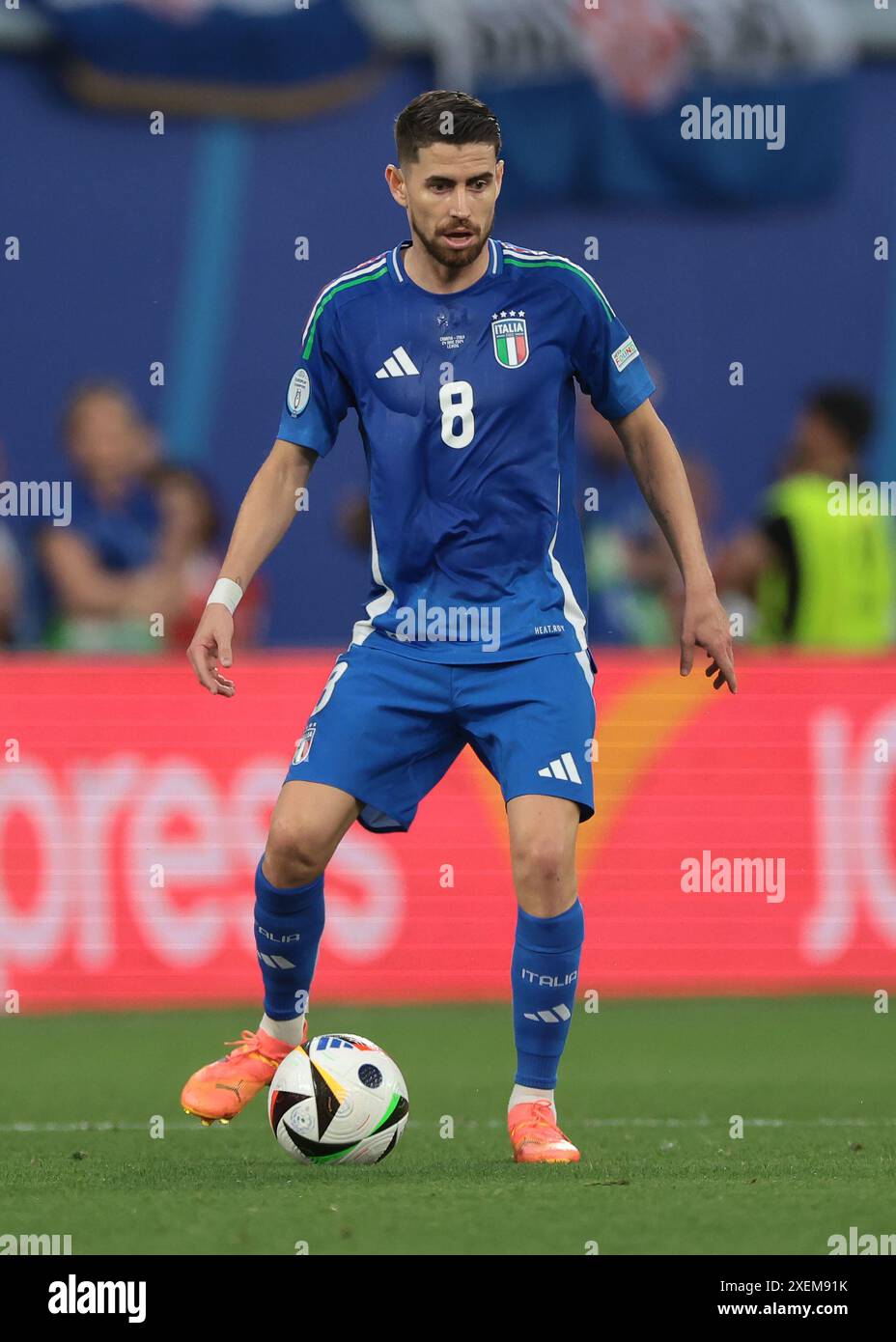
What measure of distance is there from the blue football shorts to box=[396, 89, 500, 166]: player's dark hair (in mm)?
1146

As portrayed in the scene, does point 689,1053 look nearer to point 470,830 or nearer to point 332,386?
point 470,830

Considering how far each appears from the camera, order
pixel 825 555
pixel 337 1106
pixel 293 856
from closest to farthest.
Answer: pixel 337 1106 < pixel 293 856 < pixel 825 555

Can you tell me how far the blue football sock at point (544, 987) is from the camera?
574 centimetres

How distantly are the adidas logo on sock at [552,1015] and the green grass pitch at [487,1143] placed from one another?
0.34m

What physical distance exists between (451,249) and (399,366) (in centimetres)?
30

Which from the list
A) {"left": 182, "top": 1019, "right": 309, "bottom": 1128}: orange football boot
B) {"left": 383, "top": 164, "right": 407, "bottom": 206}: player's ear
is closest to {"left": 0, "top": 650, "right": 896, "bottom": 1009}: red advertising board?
{"left": 182, "top": 1019, "right": 309, "bottom": 1128}: orange football boot

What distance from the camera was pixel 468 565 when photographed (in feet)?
18.9

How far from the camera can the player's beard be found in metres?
5.70

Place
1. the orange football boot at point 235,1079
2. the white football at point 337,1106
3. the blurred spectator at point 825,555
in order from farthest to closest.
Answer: the blurred spectator at point 825,555 → the orange football boot at point 235,1079 → the white football at point 337,1106

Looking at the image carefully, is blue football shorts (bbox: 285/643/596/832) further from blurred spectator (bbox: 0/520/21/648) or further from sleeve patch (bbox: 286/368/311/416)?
blurred spectator (bbox: 0/520/21/648)

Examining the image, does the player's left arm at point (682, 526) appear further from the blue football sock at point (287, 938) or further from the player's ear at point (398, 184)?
the blue football sock at point (287, 938)

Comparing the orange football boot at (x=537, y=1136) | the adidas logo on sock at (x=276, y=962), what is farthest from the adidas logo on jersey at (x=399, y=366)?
the orange football boot at (x=537, y=1136)

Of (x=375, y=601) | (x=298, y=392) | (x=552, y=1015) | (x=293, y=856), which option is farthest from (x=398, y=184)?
(x=552, y=1015)

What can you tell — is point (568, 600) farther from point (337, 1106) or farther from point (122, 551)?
point (122, 551)
